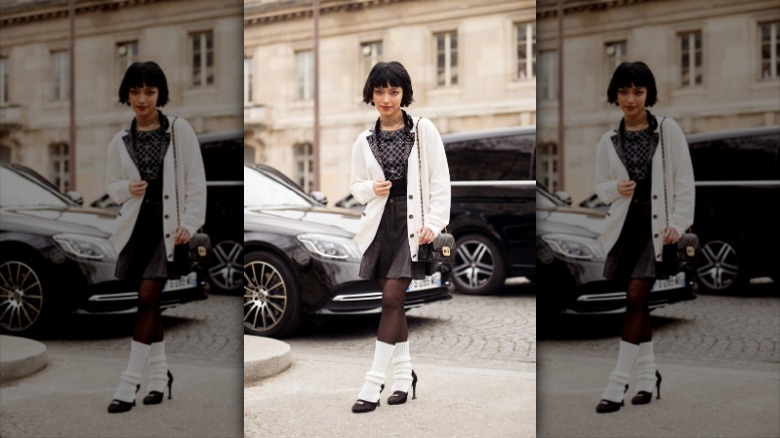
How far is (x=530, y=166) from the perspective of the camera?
4.64 metres

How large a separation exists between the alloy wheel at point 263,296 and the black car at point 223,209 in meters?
0.06

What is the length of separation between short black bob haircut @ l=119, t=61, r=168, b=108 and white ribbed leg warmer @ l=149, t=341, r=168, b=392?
1.24 m

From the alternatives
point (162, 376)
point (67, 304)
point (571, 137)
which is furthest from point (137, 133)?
point (571, 137)

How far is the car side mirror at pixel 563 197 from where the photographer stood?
4.61 metres

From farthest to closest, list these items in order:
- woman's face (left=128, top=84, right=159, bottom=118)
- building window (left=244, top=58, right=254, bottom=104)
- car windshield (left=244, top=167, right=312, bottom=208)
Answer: building window (left=244, top=58, right=254, bottom=104)
car windshield (left=244, top=167, right=312, bottom=208)
woman's face (left=128, top=84, right=159, bottom=118)

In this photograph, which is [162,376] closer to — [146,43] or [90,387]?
[90,387]

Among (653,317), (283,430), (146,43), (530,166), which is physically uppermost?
(146,43)

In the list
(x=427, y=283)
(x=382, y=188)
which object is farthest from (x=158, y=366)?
(x=382, y=188)

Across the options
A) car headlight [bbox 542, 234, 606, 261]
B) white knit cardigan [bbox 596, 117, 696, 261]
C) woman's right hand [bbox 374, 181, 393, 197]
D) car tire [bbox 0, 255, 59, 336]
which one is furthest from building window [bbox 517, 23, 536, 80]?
car tire [bbox 0, 255, 59, 336]

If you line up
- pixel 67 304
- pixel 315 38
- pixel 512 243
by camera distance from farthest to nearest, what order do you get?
1. pixel 315 38
2. pixel 512 243
3. pixel 67 304

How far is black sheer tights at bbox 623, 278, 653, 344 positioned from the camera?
14.8ft

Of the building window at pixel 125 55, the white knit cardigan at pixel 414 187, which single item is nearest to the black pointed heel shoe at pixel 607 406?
the white knit cardigan at pixel 414 187

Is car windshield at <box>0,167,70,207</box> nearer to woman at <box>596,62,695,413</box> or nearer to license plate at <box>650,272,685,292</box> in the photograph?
woman at <box>596,62,695,413</box>

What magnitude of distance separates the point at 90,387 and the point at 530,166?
254 centimetres
